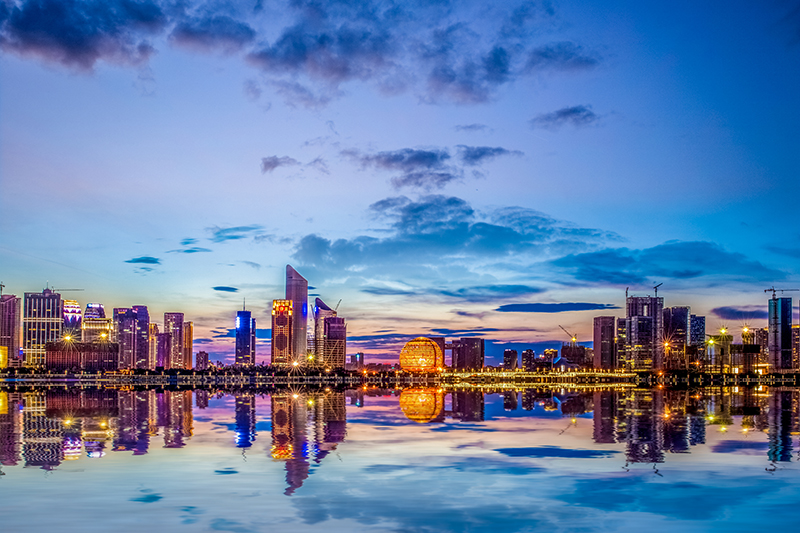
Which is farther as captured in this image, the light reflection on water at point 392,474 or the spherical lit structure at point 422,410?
the spherical lit structure at point 422,410

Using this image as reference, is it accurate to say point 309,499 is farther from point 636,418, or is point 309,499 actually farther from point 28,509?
point 636,418

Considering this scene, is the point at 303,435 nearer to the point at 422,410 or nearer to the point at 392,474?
the point at 392,474

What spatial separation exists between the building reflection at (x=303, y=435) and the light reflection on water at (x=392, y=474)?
151mm

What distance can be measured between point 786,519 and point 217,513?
61.0 feet

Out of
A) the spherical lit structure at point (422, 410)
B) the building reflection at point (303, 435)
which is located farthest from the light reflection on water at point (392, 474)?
the spherical lit structure at point (422, 410)

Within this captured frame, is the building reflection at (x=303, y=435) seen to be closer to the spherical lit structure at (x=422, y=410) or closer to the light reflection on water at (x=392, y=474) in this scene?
the light reflection on water at (x=392, y=474)

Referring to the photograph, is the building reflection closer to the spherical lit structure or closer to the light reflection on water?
the light reflection on water

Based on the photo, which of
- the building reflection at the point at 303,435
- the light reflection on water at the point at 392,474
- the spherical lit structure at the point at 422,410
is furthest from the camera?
the spherical lit structure at the point at 422,410

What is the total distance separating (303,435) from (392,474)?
14.1 meters

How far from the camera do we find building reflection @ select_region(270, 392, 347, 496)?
31453mm

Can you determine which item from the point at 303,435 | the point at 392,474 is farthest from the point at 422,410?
the point at 392,474

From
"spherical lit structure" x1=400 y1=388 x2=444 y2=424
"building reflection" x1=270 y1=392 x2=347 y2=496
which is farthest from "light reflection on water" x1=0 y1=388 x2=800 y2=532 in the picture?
"spherical lit structure" x1=400 y1=388 x2=444 y2=424

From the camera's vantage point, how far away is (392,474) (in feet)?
101

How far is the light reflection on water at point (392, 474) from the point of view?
22953 millimetres
